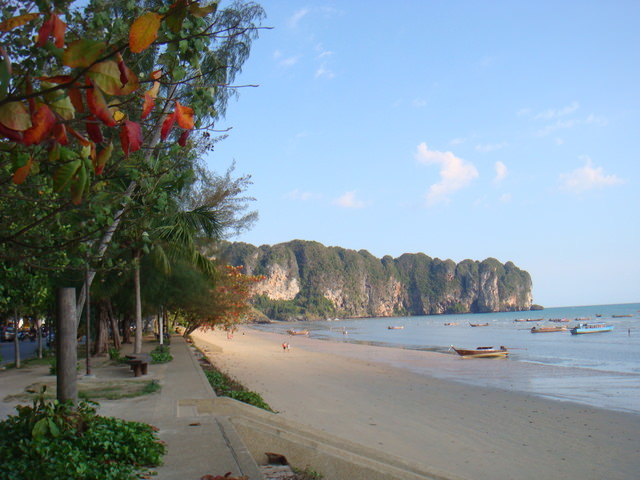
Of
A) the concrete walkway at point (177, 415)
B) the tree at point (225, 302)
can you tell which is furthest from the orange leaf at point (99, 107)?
the tree at point (225, 302)

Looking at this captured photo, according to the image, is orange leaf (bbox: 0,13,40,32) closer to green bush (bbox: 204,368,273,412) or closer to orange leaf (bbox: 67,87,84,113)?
orange leaf (bbox: 67,87,84,113)

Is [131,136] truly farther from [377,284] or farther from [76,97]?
[377,284]

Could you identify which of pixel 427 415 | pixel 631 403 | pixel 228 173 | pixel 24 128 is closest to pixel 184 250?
pixel 228 173

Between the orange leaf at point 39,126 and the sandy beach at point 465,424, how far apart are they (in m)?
7.00

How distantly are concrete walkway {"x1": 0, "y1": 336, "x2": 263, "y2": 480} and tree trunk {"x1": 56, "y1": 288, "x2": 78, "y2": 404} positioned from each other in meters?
1.14

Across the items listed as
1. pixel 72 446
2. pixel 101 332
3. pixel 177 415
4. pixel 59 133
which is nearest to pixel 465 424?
pixel 177 415

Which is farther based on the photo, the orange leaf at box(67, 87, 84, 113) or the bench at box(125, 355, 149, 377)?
the bench at box(125, 355, 149, 377)

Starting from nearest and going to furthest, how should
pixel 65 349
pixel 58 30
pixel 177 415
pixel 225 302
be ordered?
1. pixel 58 30
2. pixel 65 349
3. pixel 177 415
4. pixel 225 302

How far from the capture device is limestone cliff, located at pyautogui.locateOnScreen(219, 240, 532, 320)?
545ft

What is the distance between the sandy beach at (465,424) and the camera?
981 centimetres

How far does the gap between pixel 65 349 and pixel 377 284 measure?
181020 millimetres

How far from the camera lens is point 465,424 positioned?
13195mm

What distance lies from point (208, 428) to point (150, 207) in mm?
3372

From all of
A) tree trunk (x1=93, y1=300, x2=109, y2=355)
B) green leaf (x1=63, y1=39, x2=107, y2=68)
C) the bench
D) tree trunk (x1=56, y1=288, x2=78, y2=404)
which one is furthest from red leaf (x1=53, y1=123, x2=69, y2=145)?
tree trunk (x1=93, y1=300, x2=109, y2=355)
